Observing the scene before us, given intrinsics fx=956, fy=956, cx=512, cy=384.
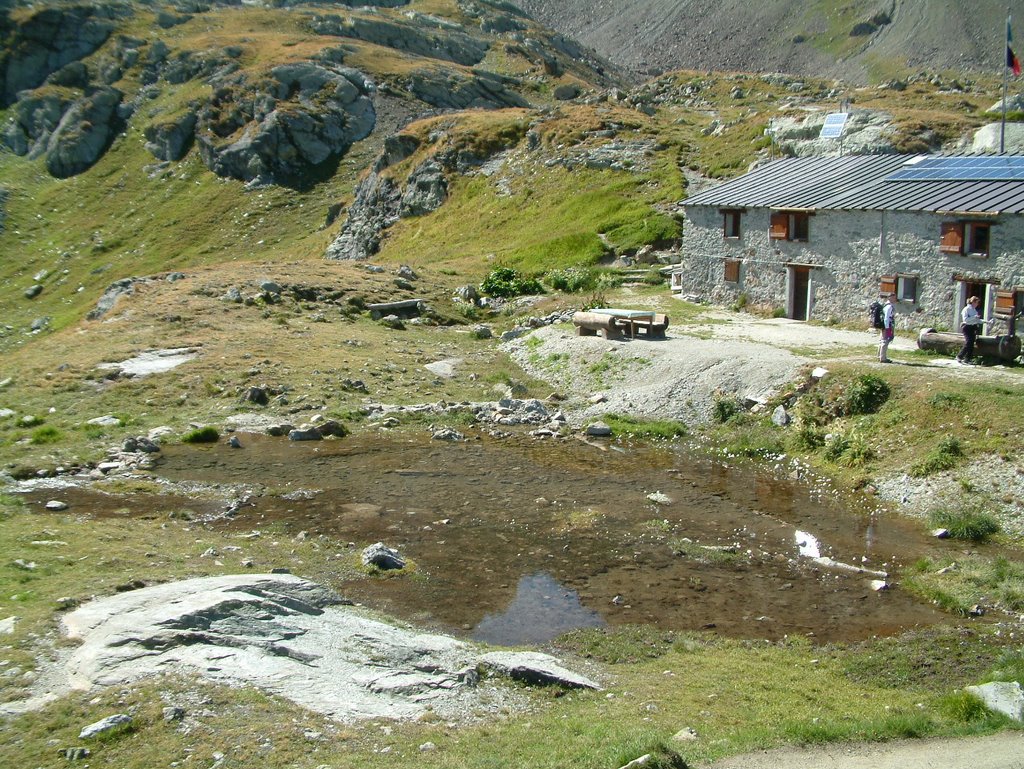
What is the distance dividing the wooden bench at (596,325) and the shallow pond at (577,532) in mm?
9413

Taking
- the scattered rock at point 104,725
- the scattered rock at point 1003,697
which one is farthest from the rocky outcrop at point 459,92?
the scattered rock at point 104,725

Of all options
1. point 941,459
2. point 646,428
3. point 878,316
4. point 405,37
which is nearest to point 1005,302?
point 878,316

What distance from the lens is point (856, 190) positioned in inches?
1682

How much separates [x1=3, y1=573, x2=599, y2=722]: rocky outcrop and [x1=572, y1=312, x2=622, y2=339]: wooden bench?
25222 millimetres

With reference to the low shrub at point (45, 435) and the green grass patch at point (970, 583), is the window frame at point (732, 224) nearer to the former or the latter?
the green grass patch at point (970, 583)

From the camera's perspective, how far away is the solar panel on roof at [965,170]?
1497 inches

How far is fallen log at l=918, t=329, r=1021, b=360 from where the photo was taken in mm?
32188

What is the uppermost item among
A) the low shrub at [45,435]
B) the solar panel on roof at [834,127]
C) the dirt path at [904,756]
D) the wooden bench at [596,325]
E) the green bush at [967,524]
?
the solar panel on roof at [834,127]

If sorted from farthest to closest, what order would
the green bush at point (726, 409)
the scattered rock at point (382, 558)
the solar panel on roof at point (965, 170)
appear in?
the solar panel on roof at point (965, 170), the green bush at point (726, 409), the scattered rock at point (382, 558)

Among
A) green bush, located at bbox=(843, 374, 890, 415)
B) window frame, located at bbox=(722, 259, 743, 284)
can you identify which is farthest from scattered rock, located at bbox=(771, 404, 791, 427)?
window frame, located at bbox=(722, 259, 743, 284)

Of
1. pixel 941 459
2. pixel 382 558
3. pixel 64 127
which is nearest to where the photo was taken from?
pixel 382 558

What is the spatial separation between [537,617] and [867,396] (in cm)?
1608

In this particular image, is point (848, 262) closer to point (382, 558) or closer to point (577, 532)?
point (577, 532)

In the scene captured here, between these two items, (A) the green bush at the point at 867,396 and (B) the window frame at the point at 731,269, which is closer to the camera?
(A) the green bush at the point at 867,396
